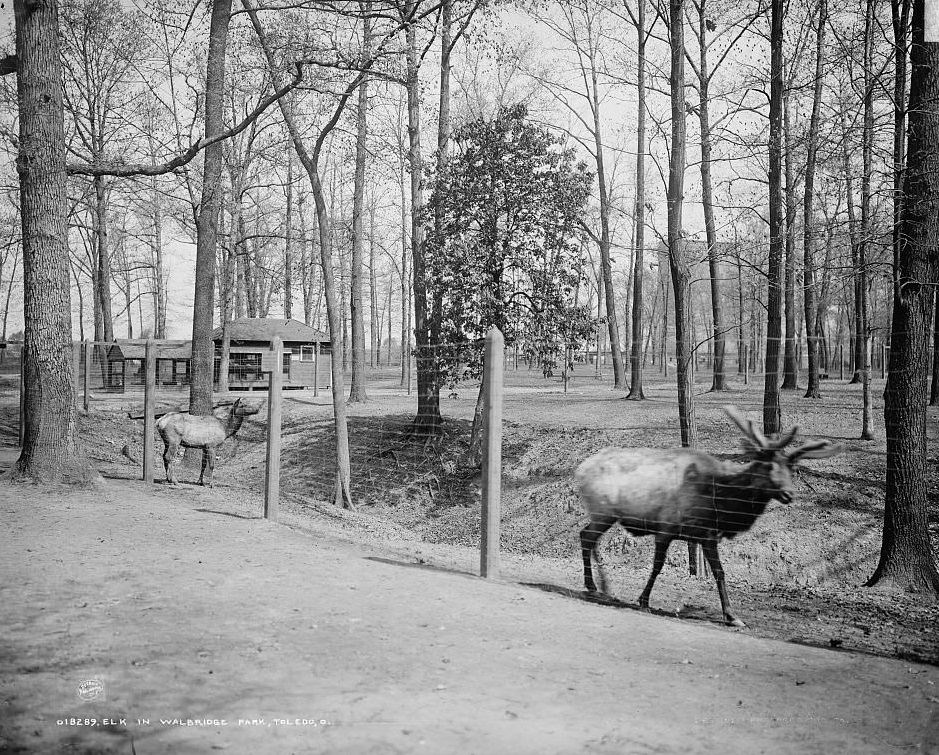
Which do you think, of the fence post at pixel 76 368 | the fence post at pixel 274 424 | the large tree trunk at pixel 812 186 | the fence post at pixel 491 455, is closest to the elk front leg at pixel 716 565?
the fence post at pixel 491 455

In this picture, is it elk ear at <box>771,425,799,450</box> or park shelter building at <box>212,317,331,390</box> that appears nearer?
elk ear at <box>771,425,799,450</box>

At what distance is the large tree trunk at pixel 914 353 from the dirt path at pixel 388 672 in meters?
2.51

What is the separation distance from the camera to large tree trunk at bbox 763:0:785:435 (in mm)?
11820

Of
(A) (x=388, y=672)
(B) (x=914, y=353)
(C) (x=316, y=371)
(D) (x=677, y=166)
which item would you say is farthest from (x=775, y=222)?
(C) (x=316, y=371)

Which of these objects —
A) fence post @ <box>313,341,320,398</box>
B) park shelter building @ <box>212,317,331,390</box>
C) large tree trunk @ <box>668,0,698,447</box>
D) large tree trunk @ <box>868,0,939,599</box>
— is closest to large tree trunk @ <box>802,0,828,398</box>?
large tree trunk @ <box>868,0,939,599</box>

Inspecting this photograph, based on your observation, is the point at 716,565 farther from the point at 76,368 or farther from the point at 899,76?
the point at 76,368

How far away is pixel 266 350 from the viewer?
32.3 meters

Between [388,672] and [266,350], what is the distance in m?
29.4

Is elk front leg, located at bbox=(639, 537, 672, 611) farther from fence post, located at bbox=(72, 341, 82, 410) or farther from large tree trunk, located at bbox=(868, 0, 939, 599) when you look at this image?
fence post, located at bbox=(72, 341, 82, 410)

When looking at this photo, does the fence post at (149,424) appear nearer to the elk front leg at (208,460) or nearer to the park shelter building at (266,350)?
the elk front leg at (208,460)

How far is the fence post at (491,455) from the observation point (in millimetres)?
6316

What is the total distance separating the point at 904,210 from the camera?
7.24m

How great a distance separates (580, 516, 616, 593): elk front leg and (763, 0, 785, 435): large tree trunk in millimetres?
4997

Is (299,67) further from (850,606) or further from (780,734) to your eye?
(780,734)
